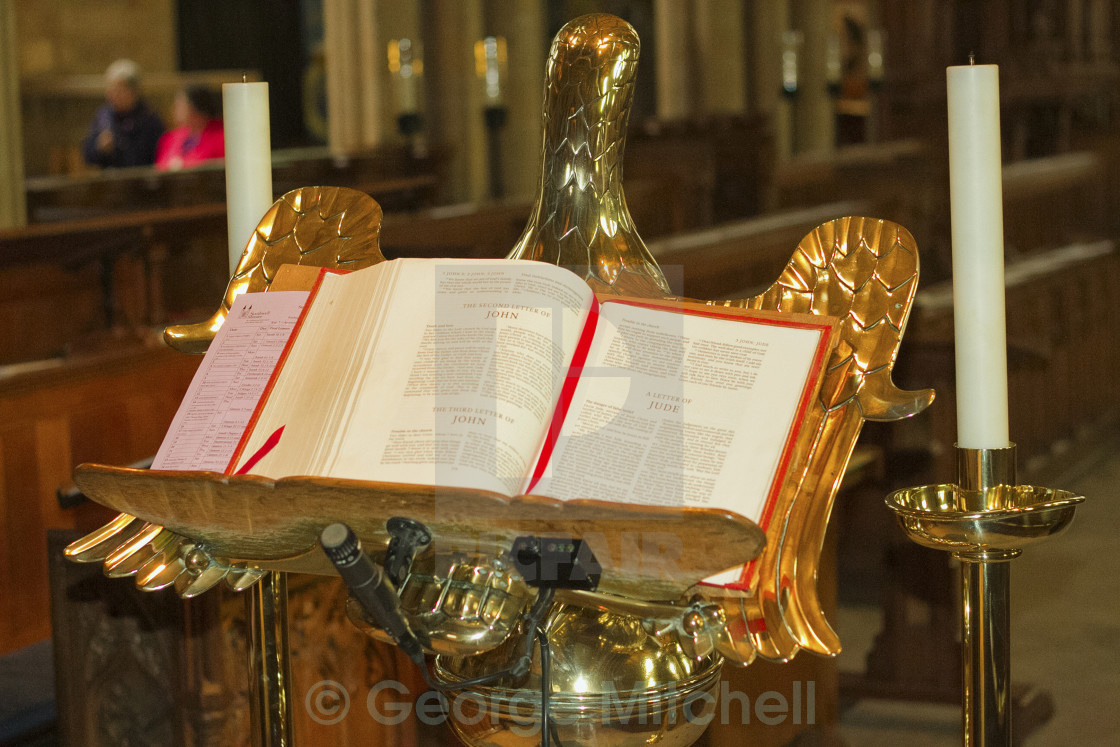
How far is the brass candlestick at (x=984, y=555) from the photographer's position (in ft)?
3.05

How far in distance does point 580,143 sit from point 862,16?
402 inches

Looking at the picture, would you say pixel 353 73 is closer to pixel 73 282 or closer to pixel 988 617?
pixel 73 282

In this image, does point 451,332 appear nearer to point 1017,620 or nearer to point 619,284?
point 619,284

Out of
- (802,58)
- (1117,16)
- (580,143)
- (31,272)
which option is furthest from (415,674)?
(802,58)

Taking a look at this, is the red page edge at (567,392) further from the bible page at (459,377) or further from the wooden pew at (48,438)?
the wooden pew at (48,438)

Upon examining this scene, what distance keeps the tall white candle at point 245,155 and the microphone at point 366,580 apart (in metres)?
0.49

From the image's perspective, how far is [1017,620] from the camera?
340cm

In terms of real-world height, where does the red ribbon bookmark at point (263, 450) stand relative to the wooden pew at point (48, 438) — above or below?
above

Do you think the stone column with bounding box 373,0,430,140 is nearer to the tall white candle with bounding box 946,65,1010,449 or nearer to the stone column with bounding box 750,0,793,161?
the stone column with bounding box 750,0,793,161

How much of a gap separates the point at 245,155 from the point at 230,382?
1.02 ft

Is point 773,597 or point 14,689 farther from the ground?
point 773,597

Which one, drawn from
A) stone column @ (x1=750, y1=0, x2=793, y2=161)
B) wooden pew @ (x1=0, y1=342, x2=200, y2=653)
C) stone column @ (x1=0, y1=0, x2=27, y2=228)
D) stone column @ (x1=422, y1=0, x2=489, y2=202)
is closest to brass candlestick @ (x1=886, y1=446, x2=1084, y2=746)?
wooden pew @ (x1=0, y1=342, x2=200, y2=653)

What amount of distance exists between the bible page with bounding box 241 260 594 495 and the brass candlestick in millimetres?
308

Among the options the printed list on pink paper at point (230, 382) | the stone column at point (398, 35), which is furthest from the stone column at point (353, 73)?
the printed list on pink paper at point (230, 382)
